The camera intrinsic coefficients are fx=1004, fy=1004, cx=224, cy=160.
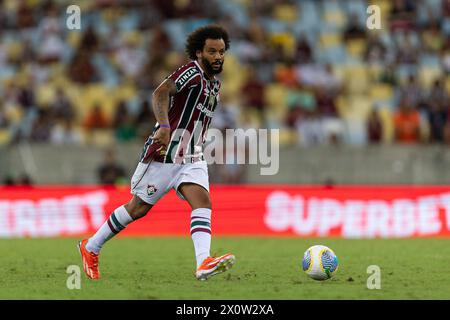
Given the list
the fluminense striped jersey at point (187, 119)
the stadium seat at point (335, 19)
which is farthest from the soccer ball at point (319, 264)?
the stadium seat at point (335, 19)

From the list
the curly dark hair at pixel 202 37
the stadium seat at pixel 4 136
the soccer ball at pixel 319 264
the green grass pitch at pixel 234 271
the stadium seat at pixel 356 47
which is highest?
the stadium seat at pixel 356 47

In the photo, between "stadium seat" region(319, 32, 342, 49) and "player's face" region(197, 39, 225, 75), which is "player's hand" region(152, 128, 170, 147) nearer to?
"player's face" region(197, 39, 225, 75)

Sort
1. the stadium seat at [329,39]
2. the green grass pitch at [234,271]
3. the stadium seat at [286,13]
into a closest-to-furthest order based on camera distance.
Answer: the green grass pitch at [234,271]
the stadium seat at [329,39]
the stadium seat at [286,13]

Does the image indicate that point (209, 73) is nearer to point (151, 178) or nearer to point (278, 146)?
point (151, 178)

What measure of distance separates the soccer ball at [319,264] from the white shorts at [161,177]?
1.20 meters

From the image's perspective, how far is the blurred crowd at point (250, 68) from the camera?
21.3 m

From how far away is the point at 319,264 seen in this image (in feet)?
31.5

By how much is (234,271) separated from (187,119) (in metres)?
1.88

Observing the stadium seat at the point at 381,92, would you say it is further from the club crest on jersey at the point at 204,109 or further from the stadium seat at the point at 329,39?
the club crest on jersey at the point at 204,109

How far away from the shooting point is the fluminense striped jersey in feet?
31.8

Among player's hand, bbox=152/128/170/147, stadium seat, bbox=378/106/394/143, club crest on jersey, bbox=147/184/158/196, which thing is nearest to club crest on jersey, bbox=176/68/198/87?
player's hand, bbox=152/128/170/147

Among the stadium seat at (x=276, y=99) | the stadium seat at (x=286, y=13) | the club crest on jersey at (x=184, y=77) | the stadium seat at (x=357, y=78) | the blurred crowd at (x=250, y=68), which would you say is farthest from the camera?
the stadium seat at (x=286, y=13)

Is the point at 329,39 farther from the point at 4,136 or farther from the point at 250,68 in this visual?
the point at 4,136

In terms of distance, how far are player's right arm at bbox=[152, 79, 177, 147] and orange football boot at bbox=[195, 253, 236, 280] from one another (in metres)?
1.18
